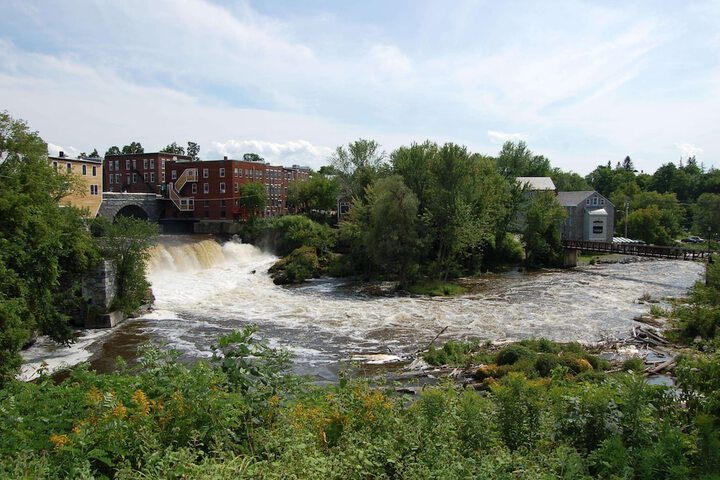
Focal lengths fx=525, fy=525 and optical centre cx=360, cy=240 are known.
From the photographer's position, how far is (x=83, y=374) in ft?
26.0

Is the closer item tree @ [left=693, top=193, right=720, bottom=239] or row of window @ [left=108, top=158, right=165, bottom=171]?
row of window @ [left=108, top=158, right=165, bottom=171]

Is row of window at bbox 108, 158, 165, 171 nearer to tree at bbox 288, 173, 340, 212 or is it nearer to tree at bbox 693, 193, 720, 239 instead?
tree at bbox 288, 173, 340, 212

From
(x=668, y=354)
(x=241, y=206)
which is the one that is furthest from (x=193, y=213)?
(x=668, y=354)

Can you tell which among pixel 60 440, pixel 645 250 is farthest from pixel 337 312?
pixel 645 250

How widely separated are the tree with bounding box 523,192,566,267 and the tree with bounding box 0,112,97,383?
141 feet

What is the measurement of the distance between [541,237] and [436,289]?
20.7 metres

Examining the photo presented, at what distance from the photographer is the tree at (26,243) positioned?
54.1 feet

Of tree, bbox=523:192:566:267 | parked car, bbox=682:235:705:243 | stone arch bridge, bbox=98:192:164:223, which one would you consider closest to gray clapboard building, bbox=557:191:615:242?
tree, bbox=523:192:566:267

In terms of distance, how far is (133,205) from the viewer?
6372cm

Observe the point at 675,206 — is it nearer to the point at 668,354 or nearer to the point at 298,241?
the point at 298,241

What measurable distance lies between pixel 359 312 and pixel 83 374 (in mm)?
23844

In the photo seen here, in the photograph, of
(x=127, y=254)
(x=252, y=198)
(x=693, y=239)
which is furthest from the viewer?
(x=693, y=239)

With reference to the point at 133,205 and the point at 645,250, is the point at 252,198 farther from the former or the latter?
the point at 645,250

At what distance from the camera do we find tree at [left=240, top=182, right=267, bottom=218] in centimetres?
6400
